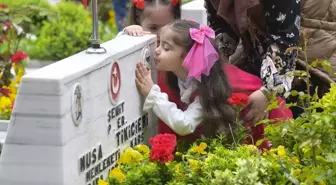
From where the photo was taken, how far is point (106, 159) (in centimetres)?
429

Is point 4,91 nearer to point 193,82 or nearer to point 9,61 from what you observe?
point 9,61

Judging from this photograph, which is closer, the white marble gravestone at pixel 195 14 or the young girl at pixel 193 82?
the young girl at pixel 193 82

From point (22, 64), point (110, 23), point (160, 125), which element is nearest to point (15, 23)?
point (22, 64)

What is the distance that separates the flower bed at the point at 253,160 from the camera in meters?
3.65

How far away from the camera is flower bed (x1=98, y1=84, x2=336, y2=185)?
144 inches

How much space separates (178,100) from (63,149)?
3.71ft

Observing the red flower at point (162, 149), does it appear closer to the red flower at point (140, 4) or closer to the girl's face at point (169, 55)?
the girl's face at point (169, 55)

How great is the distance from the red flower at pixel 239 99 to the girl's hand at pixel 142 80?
1.49 feet

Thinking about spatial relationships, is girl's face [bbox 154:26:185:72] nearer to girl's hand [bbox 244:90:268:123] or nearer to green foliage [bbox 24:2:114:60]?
girl's hand [bbox 244:90:268:123]

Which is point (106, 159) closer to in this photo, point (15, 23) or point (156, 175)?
point (156, 175)

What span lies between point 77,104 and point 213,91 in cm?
87

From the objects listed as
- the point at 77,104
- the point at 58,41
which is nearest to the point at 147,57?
the point at 77,104

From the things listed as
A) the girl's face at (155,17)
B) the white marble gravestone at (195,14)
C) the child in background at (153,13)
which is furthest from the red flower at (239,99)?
the white marble gravestone at (195,14)

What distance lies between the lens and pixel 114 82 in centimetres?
436
